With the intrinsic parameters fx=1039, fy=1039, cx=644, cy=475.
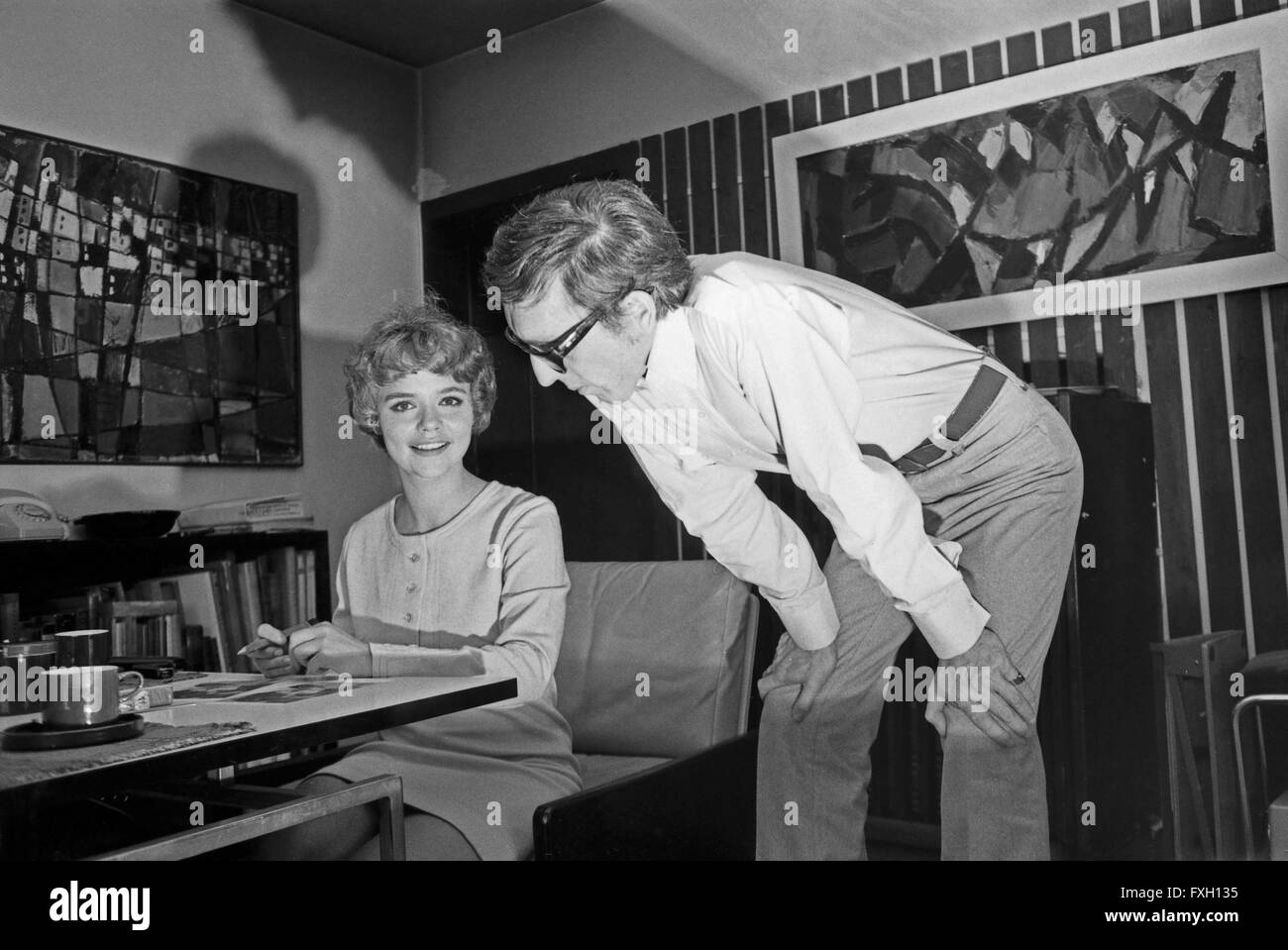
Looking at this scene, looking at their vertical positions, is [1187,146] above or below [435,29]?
below

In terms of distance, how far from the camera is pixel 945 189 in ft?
5.77

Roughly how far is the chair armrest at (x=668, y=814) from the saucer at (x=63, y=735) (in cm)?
55

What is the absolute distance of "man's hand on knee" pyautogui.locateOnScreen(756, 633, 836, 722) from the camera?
178cm

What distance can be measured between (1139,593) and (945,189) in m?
0.73

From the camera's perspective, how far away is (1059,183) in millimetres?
1681

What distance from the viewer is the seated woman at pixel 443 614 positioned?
161 centimetres

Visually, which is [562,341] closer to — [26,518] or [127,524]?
[127,524]

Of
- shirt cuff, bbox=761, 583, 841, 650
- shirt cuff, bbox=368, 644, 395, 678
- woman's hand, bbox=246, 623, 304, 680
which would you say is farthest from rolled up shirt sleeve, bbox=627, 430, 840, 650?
woman's hand, bbox=246, 623, 304, 680

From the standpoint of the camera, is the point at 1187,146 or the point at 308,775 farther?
the point at 308,775

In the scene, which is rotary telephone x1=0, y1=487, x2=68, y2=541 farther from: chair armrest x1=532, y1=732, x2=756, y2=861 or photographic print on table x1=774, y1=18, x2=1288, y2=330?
photographic print on table x1=774, y1=18, x2=1288, y2=330

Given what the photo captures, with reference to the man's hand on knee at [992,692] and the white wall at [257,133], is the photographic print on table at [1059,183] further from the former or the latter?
the white wall at [257,133]

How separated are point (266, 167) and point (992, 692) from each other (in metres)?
1.76
